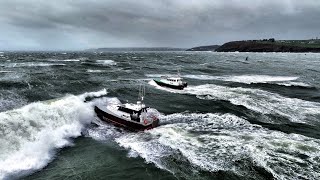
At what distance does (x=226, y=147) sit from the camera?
28766 mm

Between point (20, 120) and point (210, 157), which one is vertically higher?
point (20, 120)

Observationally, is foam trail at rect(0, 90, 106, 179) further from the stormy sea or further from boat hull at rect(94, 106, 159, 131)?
boat hull at rect(94, 106, 159, 131)

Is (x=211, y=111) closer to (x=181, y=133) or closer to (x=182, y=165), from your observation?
(x=181, y=133)

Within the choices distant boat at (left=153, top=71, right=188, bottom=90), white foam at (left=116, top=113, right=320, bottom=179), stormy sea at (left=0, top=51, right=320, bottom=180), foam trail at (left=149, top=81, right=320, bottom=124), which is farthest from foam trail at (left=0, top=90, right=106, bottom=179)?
distant boat at (left=153, top=71, right=188, bottom=90)

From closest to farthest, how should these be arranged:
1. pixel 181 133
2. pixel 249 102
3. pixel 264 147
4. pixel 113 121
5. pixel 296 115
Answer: pixel 264 147 → pixel 181 133 → pixel 113 121 → pixel 296 115 → pixel 249 102

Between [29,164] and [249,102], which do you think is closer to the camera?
[29,164]

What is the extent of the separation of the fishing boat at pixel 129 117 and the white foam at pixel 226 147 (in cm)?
112

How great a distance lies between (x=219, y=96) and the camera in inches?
2109

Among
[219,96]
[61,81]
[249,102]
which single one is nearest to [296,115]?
[249,102]

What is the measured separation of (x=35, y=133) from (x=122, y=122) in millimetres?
9474

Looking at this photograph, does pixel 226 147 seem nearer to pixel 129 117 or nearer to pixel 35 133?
pixel 129 117

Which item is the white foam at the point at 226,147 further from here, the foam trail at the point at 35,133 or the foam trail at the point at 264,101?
the foam trail at the point at 264,101

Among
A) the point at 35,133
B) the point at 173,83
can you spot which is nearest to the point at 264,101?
the point at 173,83

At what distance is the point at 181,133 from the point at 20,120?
15.2 metres
